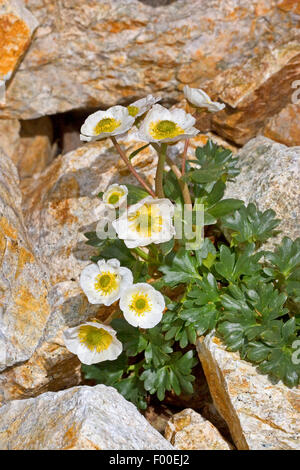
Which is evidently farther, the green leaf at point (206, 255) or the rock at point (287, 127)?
the rock at point (287, 127)

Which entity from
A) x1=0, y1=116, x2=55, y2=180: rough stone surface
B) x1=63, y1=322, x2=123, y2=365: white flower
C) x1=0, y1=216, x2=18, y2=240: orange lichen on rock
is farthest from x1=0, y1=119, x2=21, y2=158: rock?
x1=63, y1=322, x2=123, y2=365: white flower

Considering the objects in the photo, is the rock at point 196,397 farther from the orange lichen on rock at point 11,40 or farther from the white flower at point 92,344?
the orange lichen on rock at point 11,40

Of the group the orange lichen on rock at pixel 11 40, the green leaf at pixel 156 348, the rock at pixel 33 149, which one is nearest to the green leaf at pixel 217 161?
the green leaf at pixel 156 348

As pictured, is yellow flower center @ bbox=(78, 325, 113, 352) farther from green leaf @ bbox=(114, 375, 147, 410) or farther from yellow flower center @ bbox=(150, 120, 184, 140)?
yellow flower center @ bbox=(150, 120, 184, 140)

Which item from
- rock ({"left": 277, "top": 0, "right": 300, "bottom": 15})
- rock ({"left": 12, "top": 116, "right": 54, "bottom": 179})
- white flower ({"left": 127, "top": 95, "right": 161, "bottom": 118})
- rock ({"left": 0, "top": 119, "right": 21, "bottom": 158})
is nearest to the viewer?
white flower ({"left": 127, "top": 95, "right": 161, "bottom": 118})

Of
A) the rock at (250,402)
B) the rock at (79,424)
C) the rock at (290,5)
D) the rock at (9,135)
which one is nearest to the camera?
the rock at (79,424)

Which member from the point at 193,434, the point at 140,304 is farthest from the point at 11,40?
the point at 193,434
